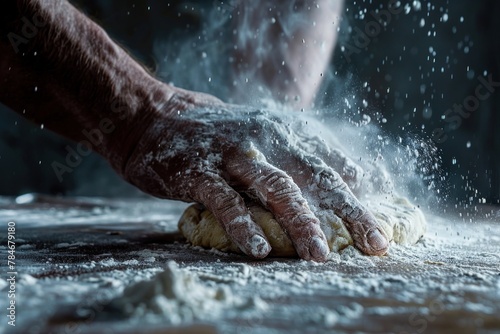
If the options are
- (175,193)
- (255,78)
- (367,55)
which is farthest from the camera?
(367,55)

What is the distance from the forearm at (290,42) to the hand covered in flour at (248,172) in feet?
2.57

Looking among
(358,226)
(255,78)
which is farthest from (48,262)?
(255,78)

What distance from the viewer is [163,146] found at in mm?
1457

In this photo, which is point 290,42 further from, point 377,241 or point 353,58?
point 377,241

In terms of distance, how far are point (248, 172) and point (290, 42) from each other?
1.27 metres

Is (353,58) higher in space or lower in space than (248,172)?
higher

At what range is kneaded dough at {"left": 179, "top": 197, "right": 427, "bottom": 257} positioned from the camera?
3.88ft

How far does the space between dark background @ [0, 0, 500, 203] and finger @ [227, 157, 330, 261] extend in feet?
3.33

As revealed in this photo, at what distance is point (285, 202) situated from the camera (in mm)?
1192

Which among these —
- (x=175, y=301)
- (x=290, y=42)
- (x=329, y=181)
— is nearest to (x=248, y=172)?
(x=329, y=181)

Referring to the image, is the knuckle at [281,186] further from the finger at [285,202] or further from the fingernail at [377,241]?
the fingernail at [377,241]

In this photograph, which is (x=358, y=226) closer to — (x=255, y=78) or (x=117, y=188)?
(x=255, y=78)

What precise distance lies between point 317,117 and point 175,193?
0.53 metres

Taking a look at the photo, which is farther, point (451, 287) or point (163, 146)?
point (163, 146)
